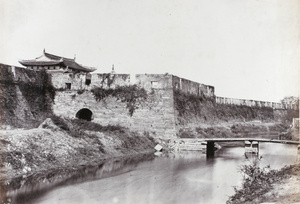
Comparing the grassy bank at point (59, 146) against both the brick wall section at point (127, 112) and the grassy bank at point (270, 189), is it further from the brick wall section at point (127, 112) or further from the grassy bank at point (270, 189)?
the grassy bank at point (270, 189)

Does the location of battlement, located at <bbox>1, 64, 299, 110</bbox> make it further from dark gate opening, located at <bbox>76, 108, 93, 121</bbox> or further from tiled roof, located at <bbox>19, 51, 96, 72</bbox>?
tiled roof, located at <bbox>19, 51, 96, 72</bbox>

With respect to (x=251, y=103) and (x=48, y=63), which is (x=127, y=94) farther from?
(x=251, y=103)

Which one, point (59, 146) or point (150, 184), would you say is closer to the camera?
point (150, 184)

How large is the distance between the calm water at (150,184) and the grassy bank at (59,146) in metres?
1.12

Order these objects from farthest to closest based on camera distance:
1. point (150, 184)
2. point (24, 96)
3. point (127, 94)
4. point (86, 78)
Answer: point (86, 78)
point (127, 94)
point (24, 96)
point (150, 184)

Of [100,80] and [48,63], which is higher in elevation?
[48,63]

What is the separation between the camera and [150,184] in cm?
Result: 1057

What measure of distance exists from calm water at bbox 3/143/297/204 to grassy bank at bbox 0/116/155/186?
1116mm

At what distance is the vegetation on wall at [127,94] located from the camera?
20172mm

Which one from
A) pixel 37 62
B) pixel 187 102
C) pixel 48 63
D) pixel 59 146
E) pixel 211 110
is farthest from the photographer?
pixel 211 110

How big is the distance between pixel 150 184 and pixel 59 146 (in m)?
4.38

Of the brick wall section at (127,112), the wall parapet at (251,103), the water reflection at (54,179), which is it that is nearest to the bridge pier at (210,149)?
the brick wall section at (127,112)

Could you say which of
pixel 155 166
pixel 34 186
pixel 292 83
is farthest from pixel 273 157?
pixel 34 186

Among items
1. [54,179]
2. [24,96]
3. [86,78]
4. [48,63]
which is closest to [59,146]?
[54,179]
